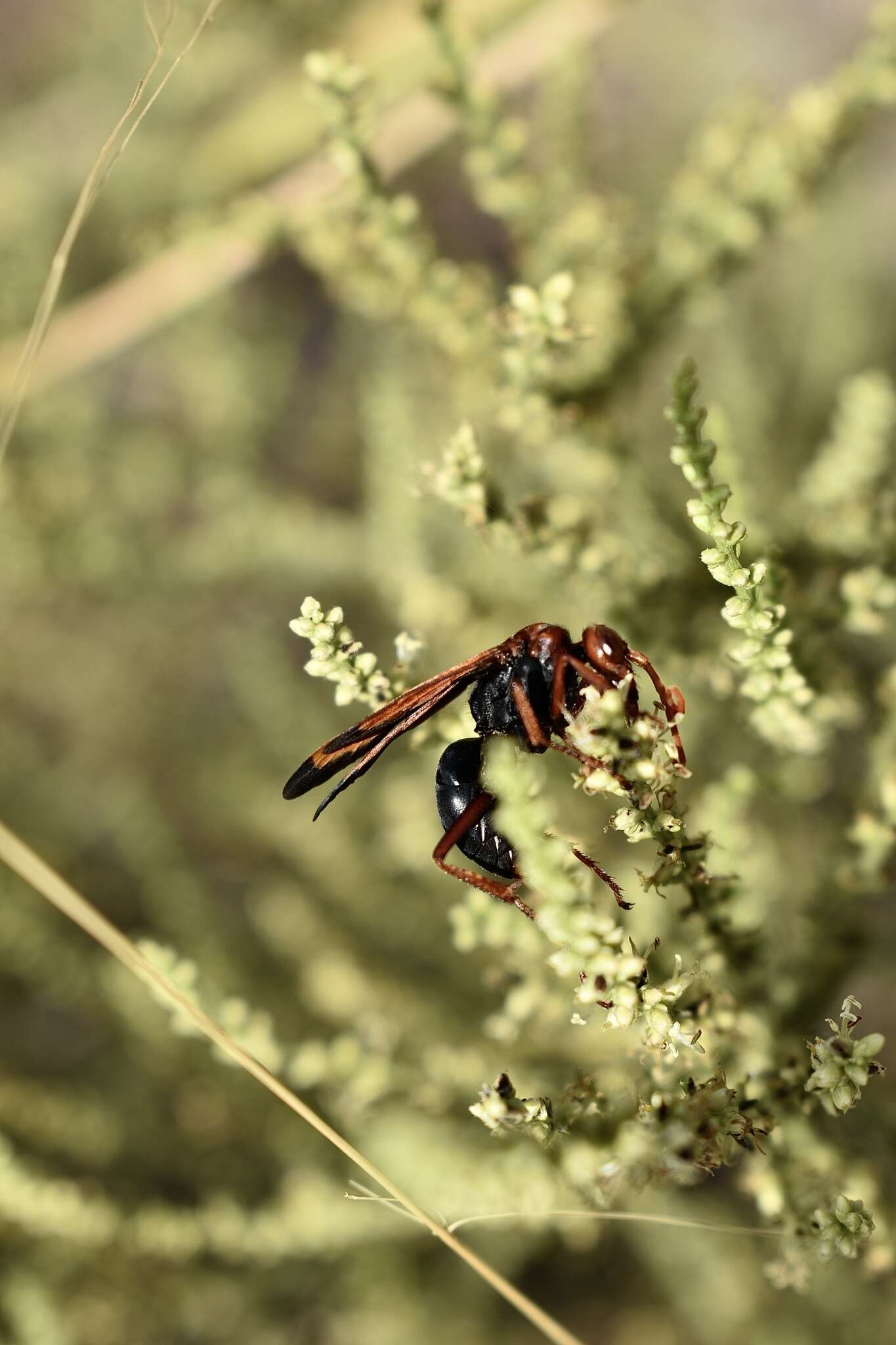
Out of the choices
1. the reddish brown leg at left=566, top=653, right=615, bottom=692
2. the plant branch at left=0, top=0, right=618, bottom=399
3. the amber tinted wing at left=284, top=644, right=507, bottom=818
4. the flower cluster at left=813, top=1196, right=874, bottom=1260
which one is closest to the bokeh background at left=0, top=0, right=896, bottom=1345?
the plant branch at left=0, top=0, right=618, bottom=399

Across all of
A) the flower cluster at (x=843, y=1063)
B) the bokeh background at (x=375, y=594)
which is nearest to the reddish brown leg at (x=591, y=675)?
the bokeh background at (x=375, y=594)

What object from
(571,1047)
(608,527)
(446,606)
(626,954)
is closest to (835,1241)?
(626,954)

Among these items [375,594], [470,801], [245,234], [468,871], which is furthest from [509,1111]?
[375,594]

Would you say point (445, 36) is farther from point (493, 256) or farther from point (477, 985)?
point (493, 256)

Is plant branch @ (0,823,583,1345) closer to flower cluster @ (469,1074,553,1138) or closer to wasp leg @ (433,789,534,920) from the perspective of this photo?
flower cluster @ (469,1074,553,1138)

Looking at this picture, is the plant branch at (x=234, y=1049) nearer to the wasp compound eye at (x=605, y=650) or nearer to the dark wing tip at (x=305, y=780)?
the dark wing tip at (x=305, y=780)

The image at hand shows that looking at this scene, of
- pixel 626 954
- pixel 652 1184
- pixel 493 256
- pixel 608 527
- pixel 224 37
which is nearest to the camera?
pixel 626 954
